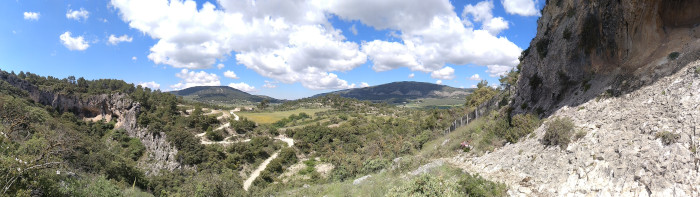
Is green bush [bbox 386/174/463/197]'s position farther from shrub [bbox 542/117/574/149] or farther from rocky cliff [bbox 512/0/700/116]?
rocky cliff [bbox 512/0/700/116]

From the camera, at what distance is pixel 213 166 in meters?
42.4

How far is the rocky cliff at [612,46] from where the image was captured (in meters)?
11.1

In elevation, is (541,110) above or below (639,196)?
above

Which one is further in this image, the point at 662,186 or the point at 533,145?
the point at 533,145

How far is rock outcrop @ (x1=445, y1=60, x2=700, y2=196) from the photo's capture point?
6488 mm

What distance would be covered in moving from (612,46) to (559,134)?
6355 mm

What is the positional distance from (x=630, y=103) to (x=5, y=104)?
67.5m

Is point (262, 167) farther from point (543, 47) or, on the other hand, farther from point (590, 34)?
point (590, 34)

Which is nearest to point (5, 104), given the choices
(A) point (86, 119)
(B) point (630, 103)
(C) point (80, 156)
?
(C) point (80, 156)

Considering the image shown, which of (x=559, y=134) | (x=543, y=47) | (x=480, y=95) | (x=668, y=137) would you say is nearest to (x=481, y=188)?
(x=559, y=134)

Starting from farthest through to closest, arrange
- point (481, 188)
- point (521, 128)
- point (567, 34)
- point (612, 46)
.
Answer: point (567, 34) < point (521, 128) < point (612, 46) < point (481, 188)

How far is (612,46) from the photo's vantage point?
13039mm

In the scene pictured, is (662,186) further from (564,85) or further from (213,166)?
(213,166)

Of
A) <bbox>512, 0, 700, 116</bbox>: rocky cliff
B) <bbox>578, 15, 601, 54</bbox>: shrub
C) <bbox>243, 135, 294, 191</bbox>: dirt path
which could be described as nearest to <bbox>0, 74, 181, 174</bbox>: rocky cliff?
<bbox>243, 135, 294, 191</bbox>: dirt path
